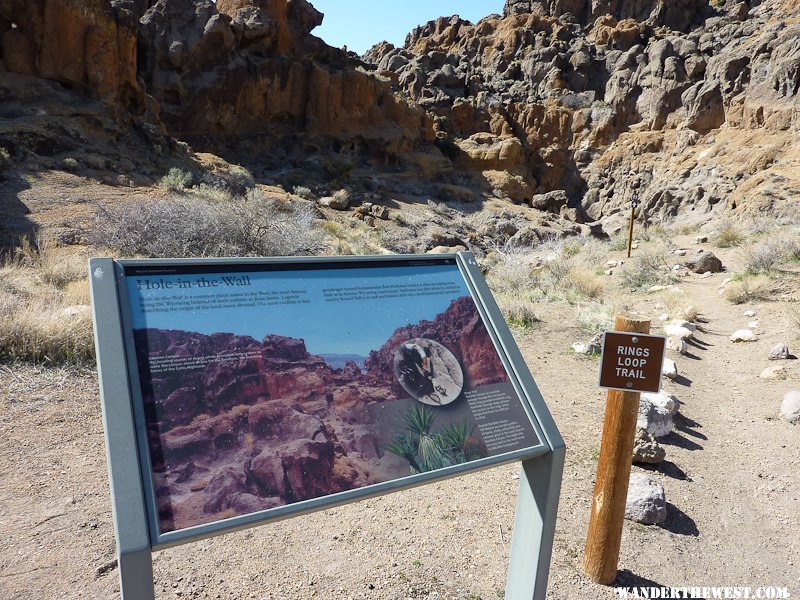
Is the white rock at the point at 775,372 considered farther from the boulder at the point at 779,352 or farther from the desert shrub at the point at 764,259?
the desert shrub at the point at 764,259

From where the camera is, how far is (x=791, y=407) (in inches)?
170

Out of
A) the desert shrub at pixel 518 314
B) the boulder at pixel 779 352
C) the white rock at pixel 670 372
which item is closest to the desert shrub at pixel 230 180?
the desert shrub at pixel 518 314

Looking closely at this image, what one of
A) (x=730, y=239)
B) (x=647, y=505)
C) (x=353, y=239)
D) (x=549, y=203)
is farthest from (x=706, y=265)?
(x=549, y=203)

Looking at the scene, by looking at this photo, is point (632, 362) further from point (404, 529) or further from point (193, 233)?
point (193, 233)

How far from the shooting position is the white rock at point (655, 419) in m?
3.97

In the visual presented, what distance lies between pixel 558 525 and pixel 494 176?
109ft

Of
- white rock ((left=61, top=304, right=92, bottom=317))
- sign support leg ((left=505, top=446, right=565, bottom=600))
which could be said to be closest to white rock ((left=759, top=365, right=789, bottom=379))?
sign support leg ((left=505, top=446, right=565, bottom=600))

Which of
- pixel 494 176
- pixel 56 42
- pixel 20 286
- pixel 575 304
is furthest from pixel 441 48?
pixel 20 286

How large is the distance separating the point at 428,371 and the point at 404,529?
4.98 ft

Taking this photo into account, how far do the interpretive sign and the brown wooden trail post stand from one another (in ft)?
1.85

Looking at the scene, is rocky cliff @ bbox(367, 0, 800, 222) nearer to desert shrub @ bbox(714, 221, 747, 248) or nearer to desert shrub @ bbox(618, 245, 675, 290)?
desert shrub @ bbox(714, 221, 747, 248)

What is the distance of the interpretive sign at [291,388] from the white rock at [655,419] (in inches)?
92.7

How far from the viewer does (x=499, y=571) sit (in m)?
2.63

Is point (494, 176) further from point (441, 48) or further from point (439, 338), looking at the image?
point (439, 338)
